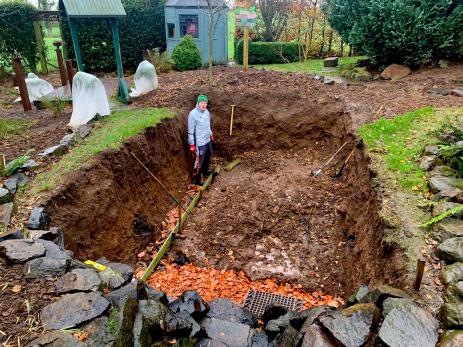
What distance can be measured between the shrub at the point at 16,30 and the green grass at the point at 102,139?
7745mm

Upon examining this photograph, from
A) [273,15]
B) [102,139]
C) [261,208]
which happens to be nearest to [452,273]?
[261,208]

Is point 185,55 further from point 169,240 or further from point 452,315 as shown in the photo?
point 452,315

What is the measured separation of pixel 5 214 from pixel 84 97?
398 cm

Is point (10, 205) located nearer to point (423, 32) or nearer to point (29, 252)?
point (29, 252)

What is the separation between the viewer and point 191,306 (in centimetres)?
384

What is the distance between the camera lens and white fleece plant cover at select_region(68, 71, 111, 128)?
752cm

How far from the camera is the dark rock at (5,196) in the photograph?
4.61 metres

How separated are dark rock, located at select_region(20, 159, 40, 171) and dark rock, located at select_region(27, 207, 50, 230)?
1487 millimetres

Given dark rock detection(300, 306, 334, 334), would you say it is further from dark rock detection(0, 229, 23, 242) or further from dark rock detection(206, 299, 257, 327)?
dark rock detection(0, 229, 23, 242)

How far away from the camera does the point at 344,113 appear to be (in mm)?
8961

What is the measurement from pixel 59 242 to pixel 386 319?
363 cm

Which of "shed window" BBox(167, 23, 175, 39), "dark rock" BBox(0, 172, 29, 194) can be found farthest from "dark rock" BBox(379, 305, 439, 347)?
"shed window" BBox(167, 23, 175, 39)

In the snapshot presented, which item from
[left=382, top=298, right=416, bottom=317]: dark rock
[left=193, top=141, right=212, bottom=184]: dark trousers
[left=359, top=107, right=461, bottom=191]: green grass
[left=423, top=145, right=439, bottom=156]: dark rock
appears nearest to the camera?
[left=382, top=298, right=416, bottom=317]: dark rock

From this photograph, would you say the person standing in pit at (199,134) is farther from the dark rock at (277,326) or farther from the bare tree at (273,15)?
the bare tree at (273,15)
